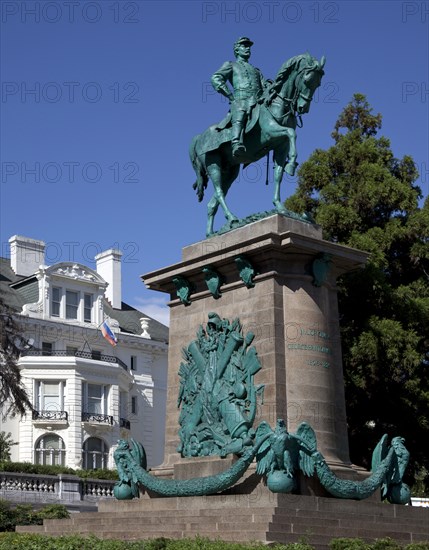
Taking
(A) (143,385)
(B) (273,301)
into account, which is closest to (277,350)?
(B) (273,301)

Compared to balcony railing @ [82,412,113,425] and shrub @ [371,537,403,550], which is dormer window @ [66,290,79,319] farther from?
shrub @ [371,537,403,550]

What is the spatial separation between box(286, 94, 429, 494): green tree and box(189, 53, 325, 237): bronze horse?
8.79m

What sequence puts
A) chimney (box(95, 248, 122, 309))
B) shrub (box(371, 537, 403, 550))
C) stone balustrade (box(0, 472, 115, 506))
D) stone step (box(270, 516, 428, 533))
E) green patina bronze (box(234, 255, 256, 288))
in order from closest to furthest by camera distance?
Answer: shrub (box(371, 537, 403, 550)) < stone step (box(270, 516, 428, 533)) < green patina bronze (box(234, 255, 256, 288)) < stone balustrade (box(0, 472, 115, 506)) < chimney (box(95, 248, 122, 309))

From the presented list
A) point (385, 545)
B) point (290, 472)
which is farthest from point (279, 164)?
point (385, 545)

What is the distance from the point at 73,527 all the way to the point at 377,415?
12.9 meters

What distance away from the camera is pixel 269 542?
1639 centimetres

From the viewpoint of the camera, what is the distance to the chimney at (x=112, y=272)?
63344mm

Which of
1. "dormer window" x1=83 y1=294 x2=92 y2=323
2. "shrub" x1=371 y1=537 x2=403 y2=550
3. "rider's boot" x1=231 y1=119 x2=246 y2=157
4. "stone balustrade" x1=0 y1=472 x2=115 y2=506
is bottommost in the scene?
"shrub" x1=371 y1=537 x2=403 y2=550

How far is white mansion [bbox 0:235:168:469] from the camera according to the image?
53344 millimetres

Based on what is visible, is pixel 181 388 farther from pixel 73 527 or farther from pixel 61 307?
pixel 61 307

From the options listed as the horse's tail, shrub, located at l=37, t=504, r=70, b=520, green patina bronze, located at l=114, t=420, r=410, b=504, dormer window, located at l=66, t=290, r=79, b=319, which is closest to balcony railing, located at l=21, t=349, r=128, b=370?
dormer window, located at l=66, t=290, r=79, b=319

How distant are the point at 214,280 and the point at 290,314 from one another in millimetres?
2070

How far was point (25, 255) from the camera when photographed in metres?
60.8

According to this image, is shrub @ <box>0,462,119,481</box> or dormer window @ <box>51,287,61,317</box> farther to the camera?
dormer window @ <box>51,287,61,317</box>
